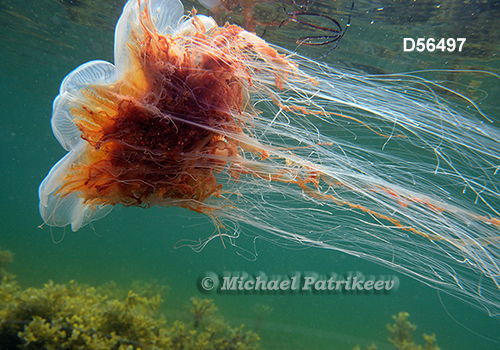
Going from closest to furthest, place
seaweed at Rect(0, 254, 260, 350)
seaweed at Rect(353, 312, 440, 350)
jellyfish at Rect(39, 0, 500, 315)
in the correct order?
1. jellyfish at Rect(39, 0, 500, 315)
2. seaweed at Rect(0, 254, 260, 350)
3. seaweed at Rect(353, 312, 440, 350)

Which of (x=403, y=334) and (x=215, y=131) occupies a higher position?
(x=215, y=131)

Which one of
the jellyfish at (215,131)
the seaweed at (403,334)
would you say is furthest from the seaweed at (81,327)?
the seaweed at (403,334)

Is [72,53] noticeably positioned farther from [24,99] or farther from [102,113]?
[24,99]

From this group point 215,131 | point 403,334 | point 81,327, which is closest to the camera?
point 215,131

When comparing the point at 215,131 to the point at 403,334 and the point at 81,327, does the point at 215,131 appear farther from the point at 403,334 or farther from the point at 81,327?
the point at 403,334

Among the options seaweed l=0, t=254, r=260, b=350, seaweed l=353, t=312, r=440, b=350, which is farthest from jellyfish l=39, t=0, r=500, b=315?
seaweed l=353, t=312, r=440, b=350

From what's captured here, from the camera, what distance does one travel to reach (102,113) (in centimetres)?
182

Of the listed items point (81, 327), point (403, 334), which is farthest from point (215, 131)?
point (403, 334)

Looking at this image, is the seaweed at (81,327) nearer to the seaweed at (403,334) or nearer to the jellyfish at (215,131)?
the jellyfish at (215,131)

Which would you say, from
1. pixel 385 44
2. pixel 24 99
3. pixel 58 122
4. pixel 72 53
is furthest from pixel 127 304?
pixel 24 99

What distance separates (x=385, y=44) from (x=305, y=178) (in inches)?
293

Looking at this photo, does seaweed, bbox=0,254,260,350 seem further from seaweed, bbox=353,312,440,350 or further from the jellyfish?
seaweed, bbox=353,312,440,350

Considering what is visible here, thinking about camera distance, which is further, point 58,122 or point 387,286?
point 387,286

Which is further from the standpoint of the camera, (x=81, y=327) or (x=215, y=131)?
(x=81, y=327)
